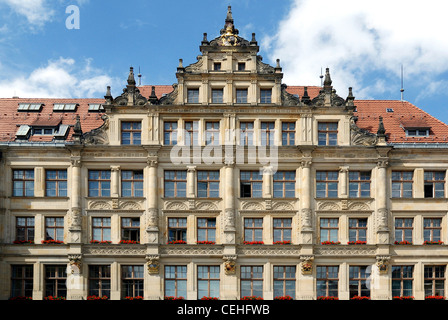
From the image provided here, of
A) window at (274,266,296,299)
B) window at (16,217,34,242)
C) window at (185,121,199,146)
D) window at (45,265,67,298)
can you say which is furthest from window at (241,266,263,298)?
window at (16,217,34,242)

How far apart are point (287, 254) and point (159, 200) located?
7.82 metres

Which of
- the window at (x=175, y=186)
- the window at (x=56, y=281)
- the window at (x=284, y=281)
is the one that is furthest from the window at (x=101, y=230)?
the window at (x=284, y=281)

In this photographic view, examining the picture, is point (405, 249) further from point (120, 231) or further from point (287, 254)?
point (120, 231)

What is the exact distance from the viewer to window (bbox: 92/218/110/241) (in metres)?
36.9

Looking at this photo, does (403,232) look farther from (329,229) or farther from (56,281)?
(56,281)

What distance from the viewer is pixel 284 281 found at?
36688 mm

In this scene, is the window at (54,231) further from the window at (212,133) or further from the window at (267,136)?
the window at (267,136)

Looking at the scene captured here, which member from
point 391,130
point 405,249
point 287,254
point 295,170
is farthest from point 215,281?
point 391,130

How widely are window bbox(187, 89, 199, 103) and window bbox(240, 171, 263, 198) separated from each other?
5009mm

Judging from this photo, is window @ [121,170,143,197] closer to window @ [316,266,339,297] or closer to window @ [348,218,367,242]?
window @ [316,266,339,297]

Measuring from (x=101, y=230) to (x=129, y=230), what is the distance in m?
1.57
